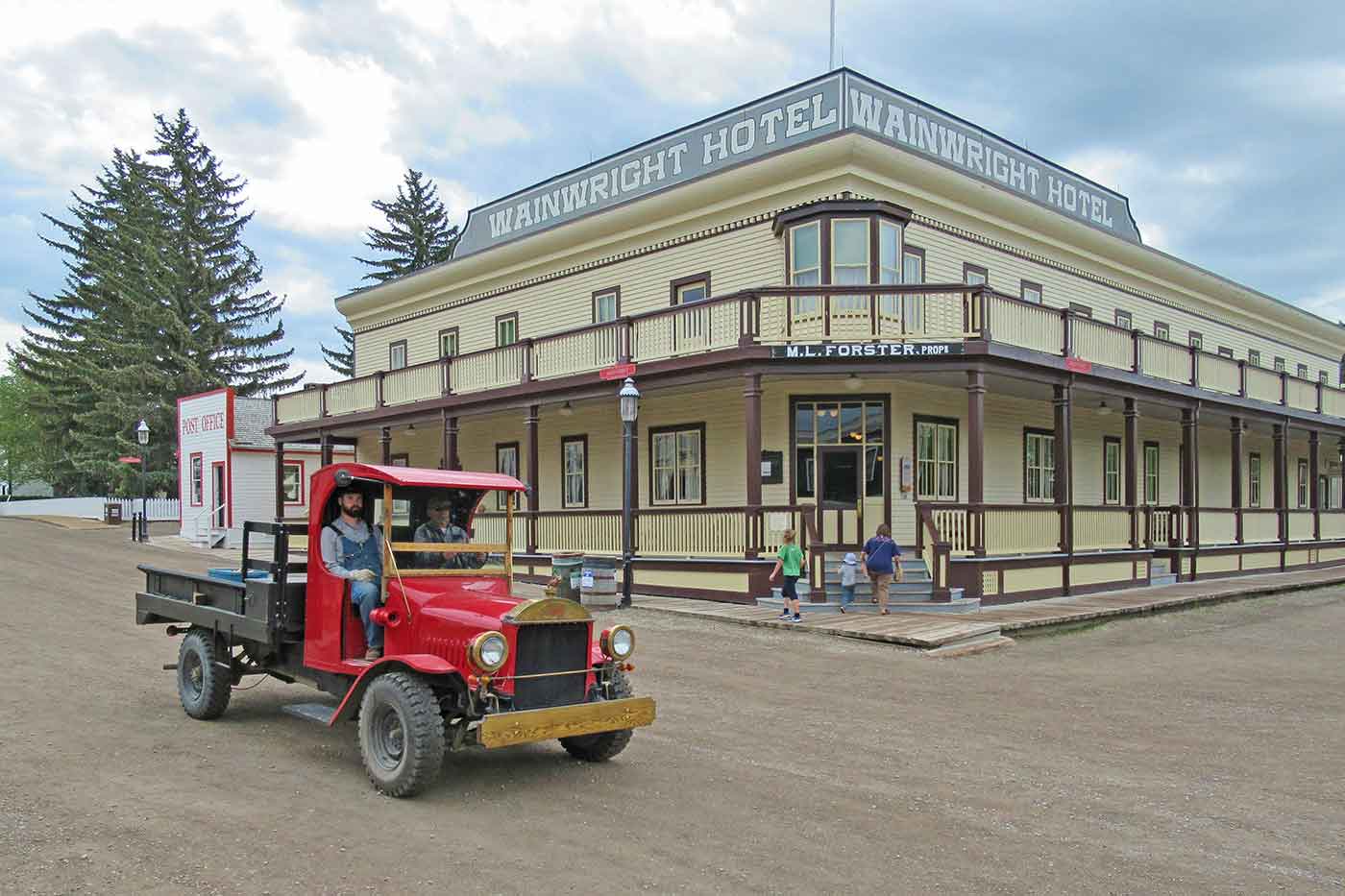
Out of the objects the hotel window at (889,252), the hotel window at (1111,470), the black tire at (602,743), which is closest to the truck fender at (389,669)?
the black tire at (602,743)

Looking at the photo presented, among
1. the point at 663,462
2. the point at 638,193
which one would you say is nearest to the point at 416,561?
the point at 663,462

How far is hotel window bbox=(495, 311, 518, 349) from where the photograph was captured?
2654 cm

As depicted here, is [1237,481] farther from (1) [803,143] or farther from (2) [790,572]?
(2) [790,572]

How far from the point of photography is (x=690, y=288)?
71.7 ft

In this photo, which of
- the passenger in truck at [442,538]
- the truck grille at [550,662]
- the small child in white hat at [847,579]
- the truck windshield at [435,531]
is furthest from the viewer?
the small child in white hat at [847,579]

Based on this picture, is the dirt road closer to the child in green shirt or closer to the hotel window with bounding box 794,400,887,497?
the child in green shirt

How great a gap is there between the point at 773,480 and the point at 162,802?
1448 cm

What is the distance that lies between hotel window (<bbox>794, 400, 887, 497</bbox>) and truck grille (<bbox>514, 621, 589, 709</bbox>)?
13.0 metres

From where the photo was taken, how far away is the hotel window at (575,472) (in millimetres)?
24233

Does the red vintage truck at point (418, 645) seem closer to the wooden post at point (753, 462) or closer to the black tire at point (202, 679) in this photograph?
the black tire at point (202, 679)

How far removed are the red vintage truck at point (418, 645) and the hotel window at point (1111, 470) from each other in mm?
20422

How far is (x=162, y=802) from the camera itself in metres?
6.05

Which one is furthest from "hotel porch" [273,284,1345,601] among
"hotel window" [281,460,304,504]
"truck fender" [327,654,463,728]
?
"truck fender" [327,654,463,728]

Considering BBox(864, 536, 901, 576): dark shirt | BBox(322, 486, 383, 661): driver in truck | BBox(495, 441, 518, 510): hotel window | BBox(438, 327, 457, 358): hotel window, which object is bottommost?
BBox(864, 536, 901, 576): dark shirt
